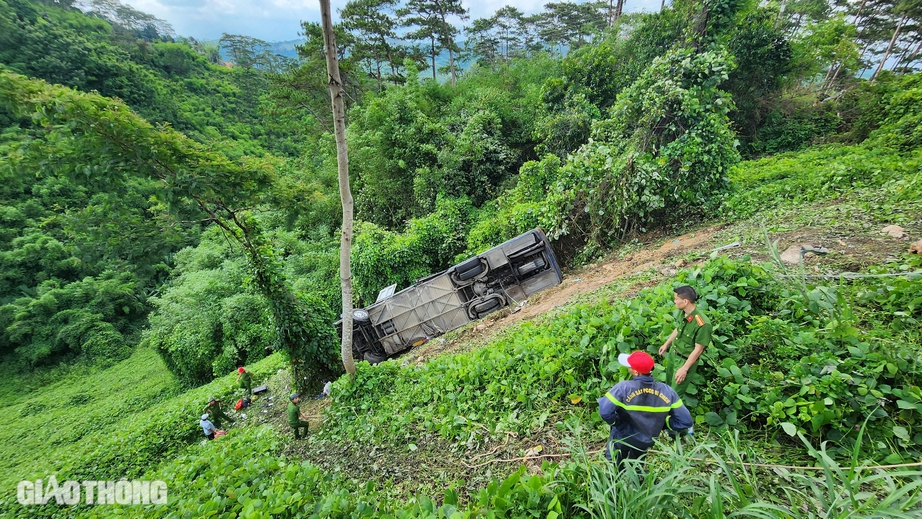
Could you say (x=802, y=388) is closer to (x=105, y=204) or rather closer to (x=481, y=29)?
(x=105, y=204)

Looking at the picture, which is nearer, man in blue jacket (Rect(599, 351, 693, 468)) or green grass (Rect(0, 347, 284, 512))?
man in blue jacket (Rect(599, 351, 693, 468))

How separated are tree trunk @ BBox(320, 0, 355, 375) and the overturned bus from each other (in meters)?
3.13

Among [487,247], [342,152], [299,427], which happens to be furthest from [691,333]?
[487,247]

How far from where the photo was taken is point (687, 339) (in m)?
3.12

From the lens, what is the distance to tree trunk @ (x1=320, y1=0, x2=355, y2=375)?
4320 mm

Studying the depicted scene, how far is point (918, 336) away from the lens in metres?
2.78

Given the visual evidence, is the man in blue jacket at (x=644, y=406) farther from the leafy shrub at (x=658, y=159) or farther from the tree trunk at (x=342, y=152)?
the leafy shrub at (x=658, y=159)

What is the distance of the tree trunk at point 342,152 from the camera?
4320mm

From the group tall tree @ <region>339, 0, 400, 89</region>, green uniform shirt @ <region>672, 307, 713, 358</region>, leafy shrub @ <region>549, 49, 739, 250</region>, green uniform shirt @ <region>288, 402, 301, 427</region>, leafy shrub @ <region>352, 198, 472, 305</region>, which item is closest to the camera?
green uniform shirt @ <region>672, 307, 713, 358</region>

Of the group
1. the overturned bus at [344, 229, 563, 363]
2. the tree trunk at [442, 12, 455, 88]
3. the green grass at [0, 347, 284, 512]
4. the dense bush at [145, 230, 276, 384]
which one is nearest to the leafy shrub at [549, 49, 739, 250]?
the overturned bus at [344, 229, 563, 363]

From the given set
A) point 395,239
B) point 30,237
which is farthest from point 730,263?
point 30,237

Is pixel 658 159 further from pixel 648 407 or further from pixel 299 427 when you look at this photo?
pixel 299 427

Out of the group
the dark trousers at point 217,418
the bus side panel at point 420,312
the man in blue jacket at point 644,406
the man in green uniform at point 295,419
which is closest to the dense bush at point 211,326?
the dark trousers at point 217,418

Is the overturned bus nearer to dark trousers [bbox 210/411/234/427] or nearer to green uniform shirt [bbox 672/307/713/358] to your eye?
dark trousers [bbox 210/411/234/427]
